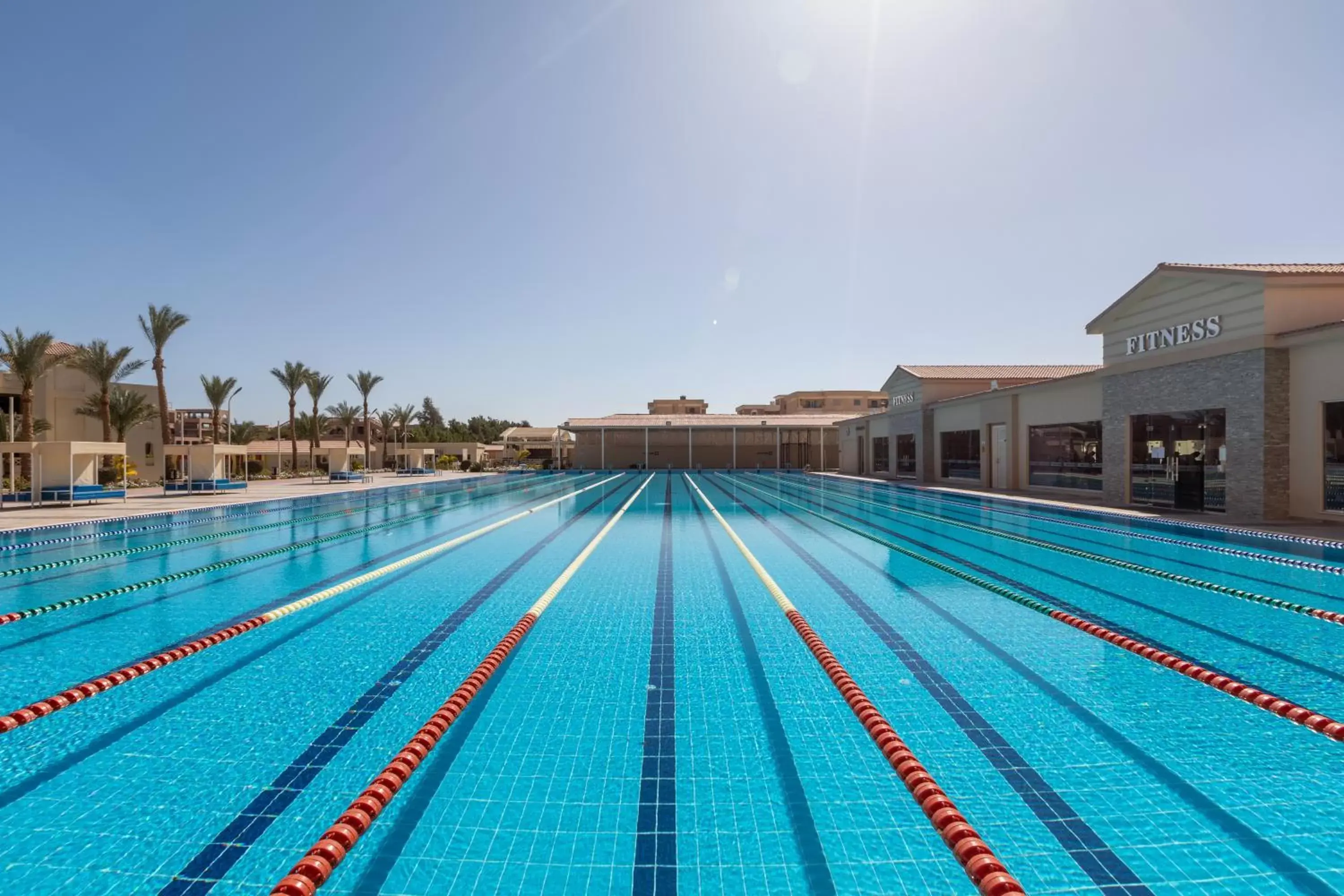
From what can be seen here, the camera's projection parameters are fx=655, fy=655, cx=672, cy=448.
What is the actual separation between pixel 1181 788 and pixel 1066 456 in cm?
1447

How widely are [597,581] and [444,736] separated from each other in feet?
12.1

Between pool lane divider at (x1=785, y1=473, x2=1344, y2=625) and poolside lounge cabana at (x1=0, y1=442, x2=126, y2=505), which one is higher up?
poolside lounge cabana at (x1=0, y1=442, x2=126, y2=505)

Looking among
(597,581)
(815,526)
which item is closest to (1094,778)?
(597,581)

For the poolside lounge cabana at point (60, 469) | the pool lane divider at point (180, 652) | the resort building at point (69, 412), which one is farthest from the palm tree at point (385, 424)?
the pool lane divider at point (180, 652)

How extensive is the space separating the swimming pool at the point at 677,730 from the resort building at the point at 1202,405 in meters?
3.44

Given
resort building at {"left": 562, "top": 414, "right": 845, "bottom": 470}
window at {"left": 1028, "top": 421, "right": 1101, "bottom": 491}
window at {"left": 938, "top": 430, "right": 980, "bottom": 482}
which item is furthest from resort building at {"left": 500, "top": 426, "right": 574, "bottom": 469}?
window at {"left": 1028, "top": 421, "right": 1101, "bottom": 491}

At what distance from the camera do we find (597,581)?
23.2 feet

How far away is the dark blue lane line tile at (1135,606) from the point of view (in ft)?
14.1

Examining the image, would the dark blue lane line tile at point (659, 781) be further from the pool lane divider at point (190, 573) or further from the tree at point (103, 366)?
the tree at point (103, 366)

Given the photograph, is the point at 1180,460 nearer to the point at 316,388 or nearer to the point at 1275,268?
the point at 1275,268

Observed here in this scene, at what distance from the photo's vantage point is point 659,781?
9.74ft

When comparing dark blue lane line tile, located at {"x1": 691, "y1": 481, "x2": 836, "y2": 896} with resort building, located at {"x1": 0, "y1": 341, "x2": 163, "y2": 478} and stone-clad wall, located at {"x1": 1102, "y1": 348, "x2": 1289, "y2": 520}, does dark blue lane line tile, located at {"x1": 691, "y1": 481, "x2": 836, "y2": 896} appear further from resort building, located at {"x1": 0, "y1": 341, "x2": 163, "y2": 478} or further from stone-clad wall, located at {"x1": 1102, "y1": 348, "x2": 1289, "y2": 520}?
resort building, located at {"x1": 0, "y1": 341, "x2": 163, "y2": 478}

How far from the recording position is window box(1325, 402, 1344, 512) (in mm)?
9234

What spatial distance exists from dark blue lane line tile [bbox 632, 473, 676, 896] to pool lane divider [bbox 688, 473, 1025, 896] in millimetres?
1022
